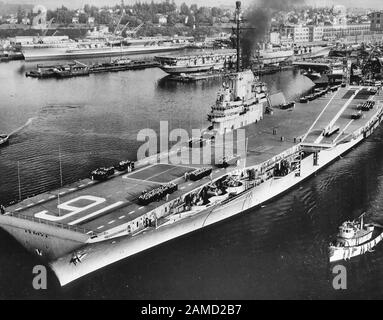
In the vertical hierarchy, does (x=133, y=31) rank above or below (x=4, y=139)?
above

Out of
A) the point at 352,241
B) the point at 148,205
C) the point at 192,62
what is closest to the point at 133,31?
the point at 192,62

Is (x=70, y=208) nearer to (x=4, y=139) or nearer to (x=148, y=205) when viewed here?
(x=148, y=205)

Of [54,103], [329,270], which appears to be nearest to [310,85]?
[54,103]

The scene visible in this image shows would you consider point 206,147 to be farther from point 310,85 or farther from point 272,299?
point 310,85

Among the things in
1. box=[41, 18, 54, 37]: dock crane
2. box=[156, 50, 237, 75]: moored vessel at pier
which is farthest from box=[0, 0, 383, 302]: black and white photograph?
box=[41, 18, 54, 37]: dock crane

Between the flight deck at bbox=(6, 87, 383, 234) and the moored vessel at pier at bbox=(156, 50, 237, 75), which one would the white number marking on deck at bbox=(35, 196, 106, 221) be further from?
the moored vessel at pier at bbox=(156, 50, 237, 75)

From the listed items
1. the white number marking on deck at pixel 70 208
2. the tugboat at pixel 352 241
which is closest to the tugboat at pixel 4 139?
the white number marking on deck at pixel 70 208

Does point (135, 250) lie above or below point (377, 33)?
below
